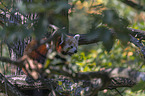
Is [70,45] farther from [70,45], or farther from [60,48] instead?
[60,48]

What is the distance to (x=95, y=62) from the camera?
3387 mm

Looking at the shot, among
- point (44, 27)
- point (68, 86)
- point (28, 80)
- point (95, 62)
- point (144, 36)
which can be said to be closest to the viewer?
point (44, 27)

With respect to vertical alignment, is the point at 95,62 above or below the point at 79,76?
below

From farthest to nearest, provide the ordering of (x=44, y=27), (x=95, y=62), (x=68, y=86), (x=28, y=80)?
(x=95, y=62), (x=28, y=80), (x=68, y=86), (x=44, y=27)

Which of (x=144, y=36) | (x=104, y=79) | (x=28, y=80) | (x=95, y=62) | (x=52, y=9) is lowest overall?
(x=95, y=62)

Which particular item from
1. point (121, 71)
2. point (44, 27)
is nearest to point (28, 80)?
point (121, 71)

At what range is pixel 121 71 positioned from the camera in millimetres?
1075

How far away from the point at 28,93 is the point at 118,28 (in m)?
1.90

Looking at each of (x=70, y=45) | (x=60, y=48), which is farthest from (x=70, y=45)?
(x=60, y=48)

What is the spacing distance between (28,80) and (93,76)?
46.0 inches

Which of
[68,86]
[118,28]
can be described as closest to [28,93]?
[68,86]

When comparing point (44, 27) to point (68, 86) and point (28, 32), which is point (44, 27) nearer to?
A: point (28, 32)

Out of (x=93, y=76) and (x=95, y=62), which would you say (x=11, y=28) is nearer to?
(x=93, y=76)

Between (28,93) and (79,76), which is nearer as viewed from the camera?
(79,76)
